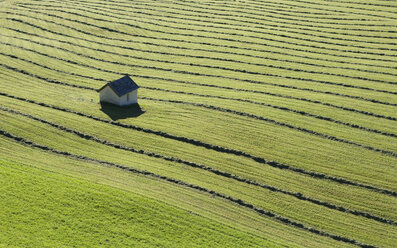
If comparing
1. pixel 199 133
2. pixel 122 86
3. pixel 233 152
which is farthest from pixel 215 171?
pixel 122 86

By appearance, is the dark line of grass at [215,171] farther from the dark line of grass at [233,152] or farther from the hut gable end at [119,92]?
the hut gable end at [119,92]

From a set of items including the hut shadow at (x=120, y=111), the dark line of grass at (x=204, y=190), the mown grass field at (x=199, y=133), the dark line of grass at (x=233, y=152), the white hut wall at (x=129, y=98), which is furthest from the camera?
the white hut wall at (x=129, y=98)

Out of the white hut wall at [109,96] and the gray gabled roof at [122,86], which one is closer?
the gray gabled roof at [122,86]

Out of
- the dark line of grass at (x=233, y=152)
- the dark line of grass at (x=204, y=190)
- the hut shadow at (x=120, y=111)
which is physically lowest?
the dark line of grass at (x=204, y=190)

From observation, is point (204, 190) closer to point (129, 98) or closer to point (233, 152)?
point (233, 152)

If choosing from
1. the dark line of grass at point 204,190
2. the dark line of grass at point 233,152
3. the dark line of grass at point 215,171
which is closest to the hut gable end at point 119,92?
the dark line of grass at point 233,152

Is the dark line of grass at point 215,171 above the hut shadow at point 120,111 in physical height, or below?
below

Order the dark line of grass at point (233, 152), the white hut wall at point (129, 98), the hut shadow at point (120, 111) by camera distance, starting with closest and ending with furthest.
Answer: the dark line of grass at point (233, 152)
the hut shadow at point (120, 111)
the white hut wall at point (129, 98)
